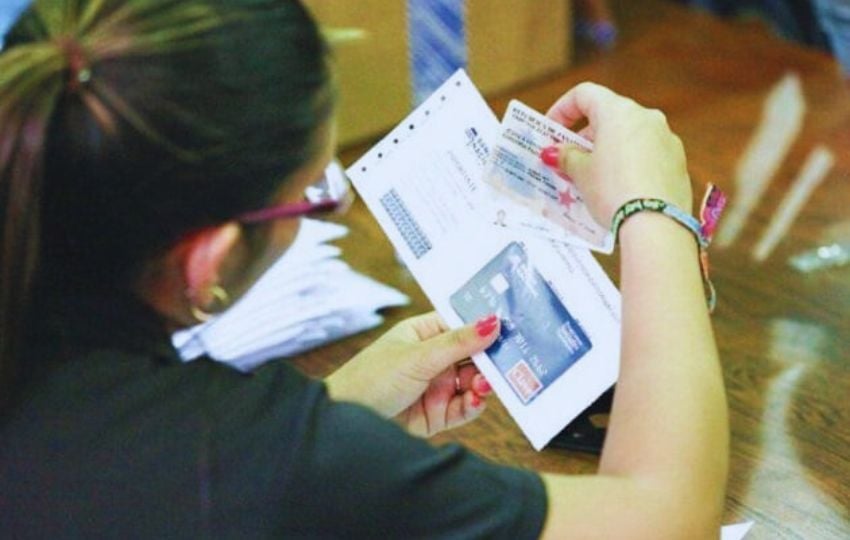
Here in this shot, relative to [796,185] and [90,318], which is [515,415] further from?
[796,185]

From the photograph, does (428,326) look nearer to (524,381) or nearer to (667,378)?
(524,381)

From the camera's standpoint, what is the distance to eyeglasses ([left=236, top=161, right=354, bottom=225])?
2.30 feet

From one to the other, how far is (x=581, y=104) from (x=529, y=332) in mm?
169

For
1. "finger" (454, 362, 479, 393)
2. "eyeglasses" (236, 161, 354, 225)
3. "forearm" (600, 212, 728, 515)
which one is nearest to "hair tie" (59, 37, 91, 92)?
"eyeglasses" (236, 161, 354, 225)

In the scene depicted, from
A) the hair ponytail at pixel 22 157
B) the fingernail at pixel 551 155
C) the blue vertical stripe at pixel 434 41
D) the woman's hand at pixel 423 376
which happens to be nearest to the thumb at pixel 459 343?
the woman's hand at pixel 423 376

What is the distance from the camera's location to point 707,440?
0.75 metres

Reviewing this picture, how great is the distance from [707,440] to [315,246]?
2.27ft

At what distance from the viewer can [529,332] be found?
0.97 meters

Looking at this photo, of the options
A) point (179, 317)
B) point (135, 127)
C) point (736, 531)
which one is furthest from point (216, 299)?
point (736, 531)

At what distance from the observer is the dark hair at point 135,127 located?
2.15 ft

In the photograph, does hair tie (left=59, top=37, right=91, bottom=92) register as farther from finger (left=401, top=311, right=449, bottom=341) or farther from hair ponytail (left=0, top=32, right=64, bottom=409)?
finger (left=401, top=311, right=449, bottom=341)

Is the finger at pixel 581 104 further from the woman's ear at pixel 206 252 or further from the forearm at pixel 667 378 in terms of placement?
the woman's ear at pixel 206 252

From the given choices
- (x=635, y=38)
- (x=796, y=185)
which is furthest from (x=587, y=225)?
(x=635, y=38)

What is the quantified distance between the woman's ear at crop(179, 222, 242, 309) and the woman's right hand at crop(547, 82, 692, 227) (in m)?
0.25
